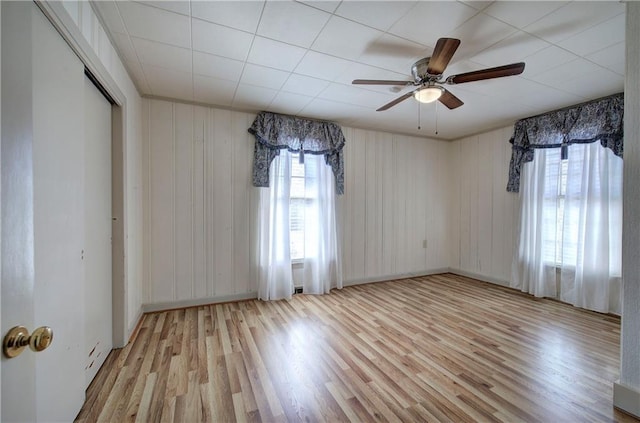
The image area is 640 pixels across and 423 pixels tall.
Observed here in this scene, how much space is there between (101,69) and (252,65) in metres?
1.12

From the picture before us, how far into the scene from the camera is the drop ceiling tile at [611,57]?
2076 mm

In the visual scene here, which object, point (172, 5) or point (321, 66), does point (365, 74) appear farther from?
point (172, 5)

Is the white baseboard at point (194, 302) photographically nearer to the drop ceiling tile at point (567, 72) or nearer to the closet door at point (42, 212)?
the closet door at point (42, 212)

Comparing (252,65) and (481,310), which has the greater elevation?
(252,65)

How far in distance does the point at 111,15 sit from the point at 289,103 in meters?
1.82

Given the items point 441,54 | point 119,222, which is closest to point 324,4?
point 441,54

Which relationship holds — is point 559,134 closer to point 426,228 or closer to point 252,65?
point 426,228

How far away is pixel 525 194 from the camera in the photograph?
3820 mm

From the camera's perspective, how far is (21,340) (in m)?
0.63

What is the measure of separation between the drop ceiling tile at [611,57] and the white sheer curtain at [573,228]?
3.73 ft

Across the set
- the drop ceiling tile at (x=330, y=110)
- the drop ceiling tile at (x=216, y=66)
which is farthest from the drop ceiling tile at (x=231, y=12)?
the drop ceiling tile at (x=330, y=110)

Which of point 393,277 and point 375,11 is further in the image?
point 393,277

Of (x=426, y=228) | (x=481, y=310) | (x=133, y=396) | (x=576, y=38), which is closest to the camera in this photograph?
(x=133, y=396)

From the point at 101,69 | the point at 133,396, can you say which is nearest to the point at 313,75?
the point at 101,69
